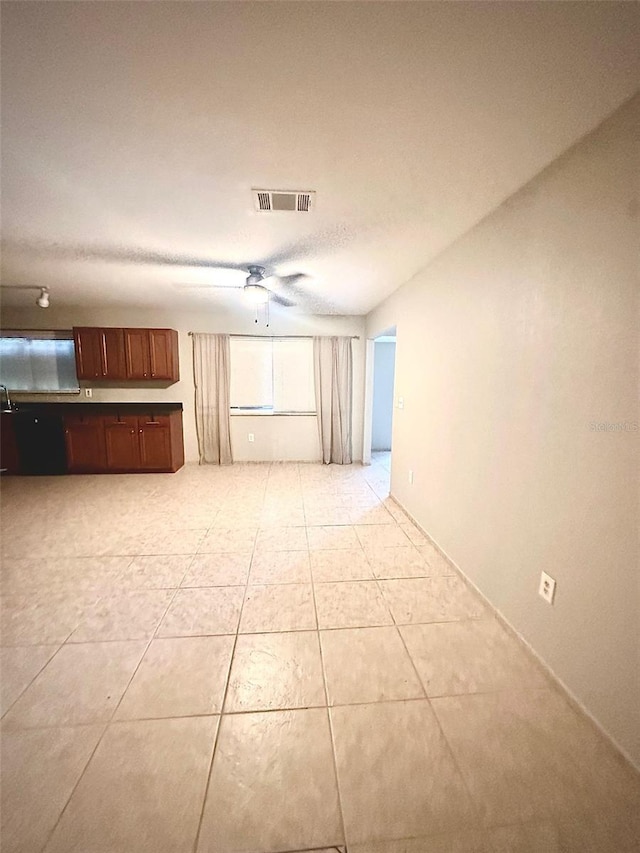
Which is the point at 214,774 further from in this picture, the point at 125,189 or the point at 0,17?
the point at 125,189

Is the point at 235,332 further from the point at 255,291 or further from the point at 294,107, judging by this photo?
the point at 294,107

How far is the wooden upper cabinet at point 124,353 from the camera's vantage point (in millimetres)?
4191

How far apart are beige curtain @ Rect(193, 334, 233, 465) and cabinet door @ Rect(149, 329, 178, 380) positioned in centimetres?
33

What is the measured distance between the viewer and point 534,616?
1490mm

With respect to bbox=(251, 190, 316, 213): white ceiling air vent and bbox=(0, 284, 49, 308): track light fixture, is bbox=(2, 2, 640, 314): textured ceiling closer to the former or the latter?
bbox=(251, 190, 316, 213): white ceiling air vent

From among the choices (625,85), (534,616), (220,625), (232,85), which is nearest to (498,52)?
(625,85)

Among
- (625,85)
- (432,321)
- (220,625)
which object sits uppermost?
(625,85)

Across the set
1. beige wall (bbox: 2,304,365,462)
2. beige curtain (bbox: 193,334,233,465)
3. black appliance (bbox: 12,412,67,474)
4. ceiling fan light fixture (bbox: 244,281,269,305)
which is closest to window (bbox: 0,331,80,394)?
beige wall (bbox: 2,304,365,462)

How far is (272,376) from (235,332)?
86cm

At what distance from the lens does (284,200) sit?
1.67m

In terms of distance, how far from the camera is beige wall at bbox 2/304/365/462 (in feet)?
14.4

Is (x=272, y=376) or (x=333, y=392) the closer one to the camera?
(x=333, y=392)

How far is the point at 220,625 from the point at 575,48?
2667mm

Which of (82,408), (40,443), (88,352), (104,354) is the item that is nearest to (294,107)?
(104,354)
